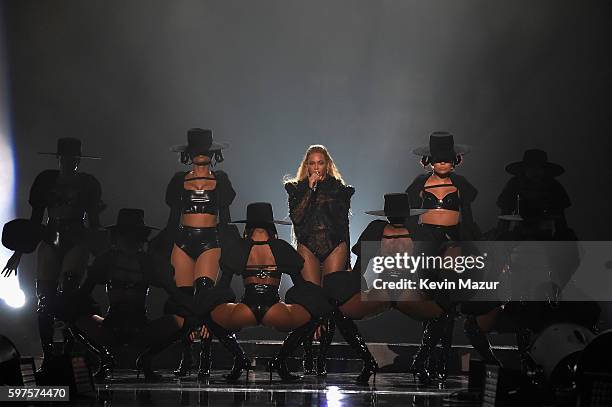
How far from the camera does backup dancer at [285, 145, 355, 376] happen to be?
22.9 feet

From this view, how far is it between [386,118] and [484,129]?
3.32ft

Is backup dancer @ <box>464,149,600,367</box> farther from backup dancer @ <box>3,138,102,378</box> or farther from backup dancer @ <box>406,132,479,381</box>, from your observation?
backup dancer @ <box>3,138,102,378</box>

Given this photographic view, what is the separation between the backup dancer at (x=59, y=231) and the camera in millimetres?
6660

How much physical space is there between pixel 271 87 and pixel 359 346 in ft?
10.7

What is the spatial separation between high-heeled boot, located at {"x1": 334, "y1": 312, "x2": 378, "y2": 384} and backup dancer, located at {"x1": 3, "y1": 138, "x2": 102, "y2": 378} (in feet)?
7.68

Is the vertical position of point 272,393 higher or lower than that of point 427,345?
lower

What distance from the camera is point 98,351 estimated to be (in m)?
6.20

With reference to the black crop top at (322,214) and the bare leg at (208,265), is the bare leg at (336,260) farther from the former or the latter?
the bare leg at (208,265)

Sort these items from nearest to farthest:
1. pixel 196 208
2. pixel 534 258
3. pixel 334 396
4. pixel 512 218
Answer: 1. pixel 334 396
2. pixel 534 258
3. pixel 512 218
4. pixel 196 208

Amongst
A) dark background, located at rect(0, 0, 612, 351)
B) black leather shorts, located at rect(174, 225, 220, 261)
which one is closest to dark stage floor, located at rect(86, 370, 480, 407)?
black leather shorts, located at rect(174, 225, 220, 261)

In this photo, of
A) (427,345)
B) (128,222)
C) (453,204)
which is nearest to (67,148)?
(128,222)

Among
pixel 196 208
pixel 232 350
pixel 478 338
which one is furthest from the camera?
pixel 196 208

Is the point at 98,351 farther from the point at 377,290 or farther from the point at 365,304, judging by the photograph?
the point at 377,290

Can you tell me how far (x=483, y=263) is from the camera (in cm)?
659
